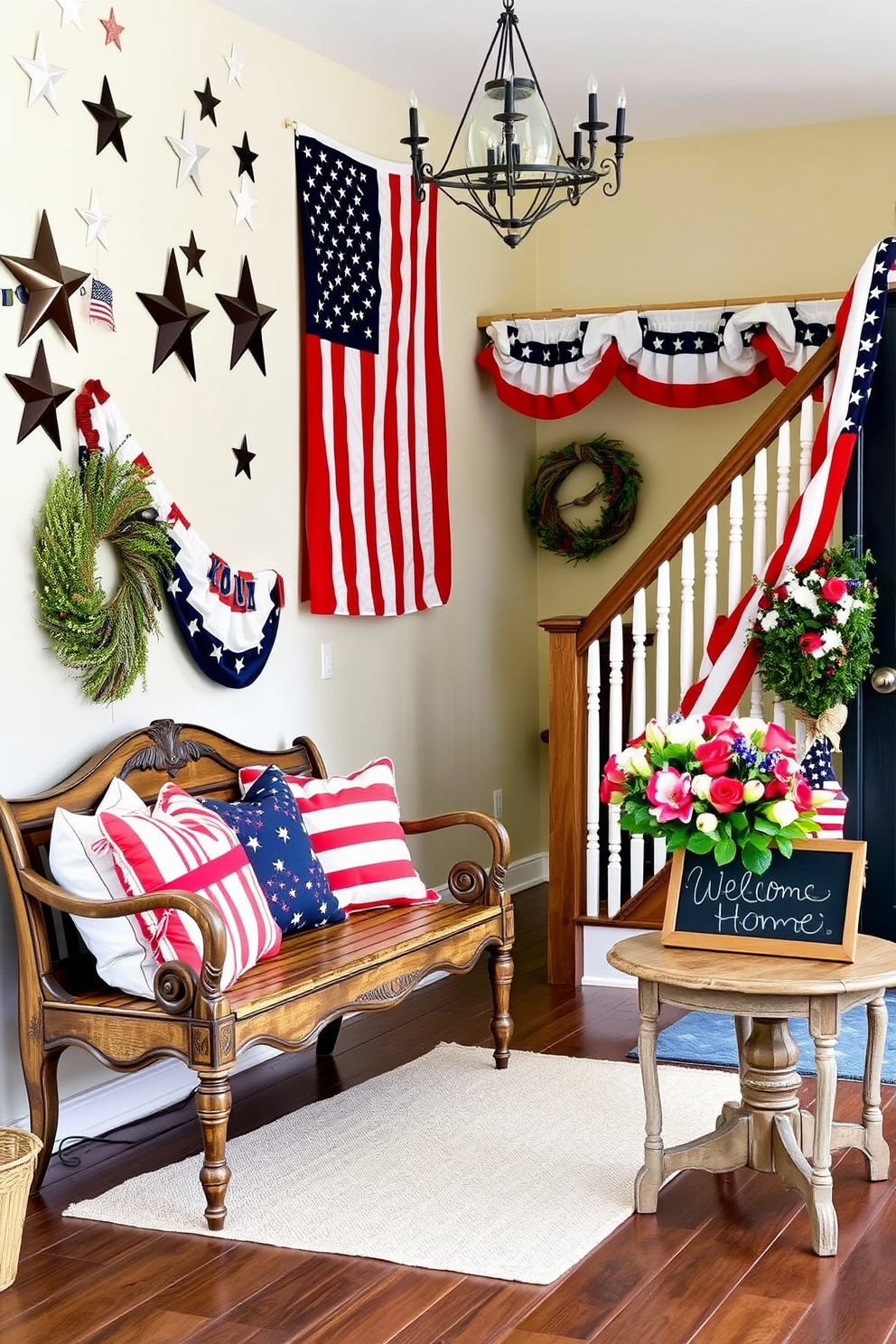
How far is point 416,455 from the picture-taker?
17.9 ft

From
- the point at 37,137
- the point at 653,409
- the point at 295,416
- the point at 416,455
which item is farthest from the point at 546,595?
the point at 37,137

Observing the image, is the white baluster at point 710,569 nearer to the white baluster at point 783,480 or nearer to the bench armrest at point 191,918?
the white baluster at point 783,480

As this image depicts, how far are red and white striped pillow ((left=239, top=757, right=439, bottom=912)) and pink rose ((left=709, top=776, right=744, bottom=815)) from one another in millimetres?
1368

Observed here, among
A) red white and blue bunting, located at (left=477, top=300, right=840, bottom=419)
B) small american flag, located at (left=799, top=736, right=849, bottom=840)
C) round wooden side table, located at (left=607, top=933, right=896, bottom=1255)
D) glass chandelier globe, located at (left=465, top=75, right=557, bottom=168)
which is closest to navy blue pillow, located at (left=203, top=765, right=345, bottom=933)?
round wooden side table, located at (left=607, top=933, right=896, bottom=1255)

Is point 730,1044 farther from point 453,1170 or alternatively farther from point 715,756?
point 715,756

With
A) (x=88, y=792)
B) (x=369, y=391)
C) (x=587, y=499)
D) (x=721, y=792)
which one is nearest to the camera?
(x=721, y=792)

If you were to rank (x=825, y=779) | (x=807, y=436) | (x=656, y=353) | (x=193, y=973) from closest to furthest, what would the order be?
(x=193, y=973)
(x=825, y=779)
(x=807, y=436)
(x=656, y=353)

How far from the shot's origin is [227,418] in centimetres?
443

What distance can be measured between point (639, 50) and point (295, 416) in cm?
165

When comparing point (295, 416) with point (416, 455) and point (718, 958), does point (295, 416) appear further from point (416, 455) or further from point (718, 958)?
point (718, 958)

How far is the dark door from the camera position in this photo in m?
4.92

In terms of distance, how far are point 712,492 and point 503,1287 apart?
279 centimetres

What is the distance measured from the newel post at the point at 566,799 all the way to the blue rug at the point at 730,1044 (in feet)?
1.73

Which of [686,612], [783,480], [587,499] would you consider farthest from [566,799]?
[587,499]
